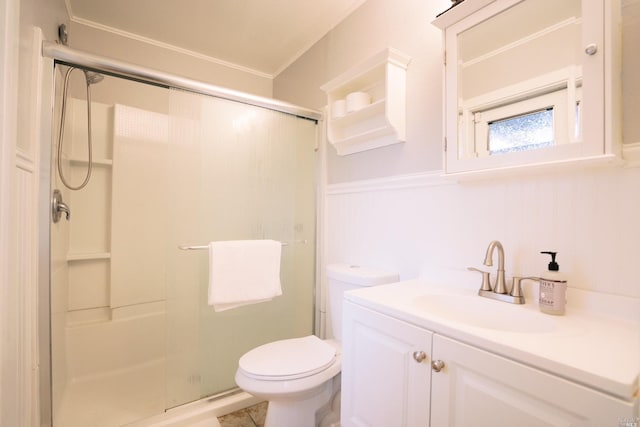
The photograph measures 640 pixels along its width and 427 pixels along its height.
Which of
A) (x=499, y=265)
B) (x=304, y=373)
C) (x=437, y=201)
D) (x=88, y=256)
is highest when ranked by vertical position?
(x=437, y=201)

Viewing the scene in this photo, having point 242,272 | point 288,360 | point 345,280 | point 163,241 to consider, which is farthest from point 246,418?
point 163,241

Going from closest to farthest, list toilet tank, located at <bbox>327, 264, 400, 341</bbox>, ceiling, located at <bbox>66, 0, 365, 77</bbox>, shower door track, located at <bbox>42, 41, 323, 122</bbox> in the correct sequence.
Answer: shower door track, located at <bbox>42, 41, 323, 122</bbox> → toilet tank, located at <bbox>327, 264, 400, 341</bbox> → ceiling, located at <bbox>66, 0, 365, 77</bbox>

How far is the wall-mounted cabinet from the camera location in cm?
140

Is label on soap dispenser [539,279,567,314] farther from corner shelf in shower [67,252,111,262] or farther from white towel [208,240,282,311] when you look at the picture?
corner shelf in shower [67,252,111,262]

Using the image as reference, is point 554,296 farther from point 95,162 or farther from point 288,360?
point 95,162

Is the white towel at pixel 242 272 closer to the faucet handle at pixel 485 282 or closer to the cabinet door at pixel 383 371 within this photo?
the cabinet door at pixel 383 371

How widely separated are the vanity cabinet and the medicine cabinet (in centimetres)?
61

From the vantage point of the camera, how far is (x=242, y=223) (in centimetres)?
164

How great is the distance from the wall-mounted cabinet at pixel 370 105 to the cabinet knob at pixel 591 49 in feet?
2.33

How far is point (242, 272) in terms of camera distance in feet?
5.12

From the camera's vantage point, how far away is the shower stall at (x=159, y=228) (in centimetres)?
149

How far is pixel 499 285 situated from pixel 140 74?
5.73 feet

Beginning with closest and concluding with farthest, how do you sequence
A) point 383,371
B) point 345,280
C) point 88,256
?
point 383,371
point 345,280
point 88,256

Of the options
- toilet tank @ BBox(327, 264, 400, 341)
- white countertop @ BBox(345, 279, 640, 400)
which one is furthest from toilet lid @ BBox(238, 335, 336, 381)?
white countertop @ BBox(345, 279, 640, 400)
